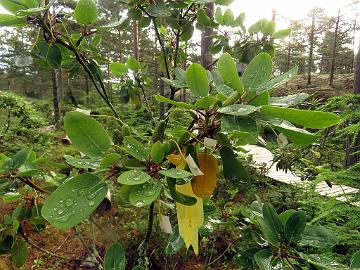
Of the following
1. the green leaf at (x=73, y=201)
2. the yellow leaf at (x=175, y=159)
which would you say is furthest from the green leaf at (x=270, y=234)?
the green leaf at (x=73, y=201)

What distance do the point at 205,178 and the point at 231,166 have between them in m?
0.06

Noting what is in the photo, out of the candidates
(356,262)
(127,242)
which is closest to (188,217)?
(356,262)

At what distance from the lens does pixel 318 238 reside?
30.7 inches

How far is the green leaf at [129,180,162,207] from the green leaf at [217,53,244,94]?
222 mm

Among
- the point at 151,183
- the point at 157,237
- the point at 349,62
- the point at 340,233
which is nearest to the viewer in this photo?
the point at 151,183

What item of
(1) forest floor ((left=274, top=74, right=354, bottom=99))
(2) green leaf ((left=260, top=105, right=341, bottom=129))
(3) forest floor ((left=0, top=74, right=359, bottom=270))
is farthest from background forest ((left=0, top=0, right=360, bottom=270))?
(1) forest floor ((left=274, top=74, right=354, bottom=99))

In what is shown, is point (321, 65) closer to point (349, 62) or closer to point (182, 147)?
point (349, 62)

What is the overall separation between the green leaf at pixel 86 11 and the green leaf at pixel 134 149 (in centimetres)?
45

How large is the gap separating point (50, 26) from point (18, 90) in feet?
90.3

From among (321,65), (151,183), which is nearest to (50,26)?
(151,183)

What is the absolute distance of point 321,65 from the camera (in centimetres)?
2703

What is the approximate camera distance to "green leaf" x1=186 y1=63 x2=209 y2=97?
21.6 inches

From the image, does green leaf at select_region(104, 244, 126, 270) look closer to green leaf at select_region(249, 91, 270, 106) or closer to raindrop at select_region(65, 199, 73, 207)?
raindrop at select_region(65, 199, 73, 207)

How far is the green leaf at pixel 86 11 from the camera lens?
0.80m
